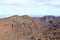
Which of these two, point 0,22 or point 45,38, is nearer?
point 0,22

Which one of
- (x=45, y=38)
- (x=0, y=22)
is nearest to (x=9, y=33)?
(x=0, y=22)

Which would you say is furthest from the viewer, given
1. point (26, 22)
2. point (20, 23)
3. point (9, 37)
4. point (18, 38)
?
point (26, 22)

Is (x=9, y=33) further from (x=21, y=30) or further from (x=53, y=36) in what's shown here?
(x=53, y=36)

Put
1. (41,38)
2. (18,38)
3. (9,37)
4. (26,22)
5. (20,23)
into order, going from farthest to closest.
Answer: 1. (26,22)
2. (20,23)
3. (41,38)
4. (18,38)
5. (9,37)

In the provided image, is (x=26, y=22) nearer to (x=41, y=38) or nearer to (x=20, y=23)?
(x=20, y=23)

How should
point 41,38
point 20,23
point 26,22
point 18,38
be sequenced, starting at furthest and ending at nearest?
1. point 26,22
2. point 20,23
3. point 41,38
4. point 18,38

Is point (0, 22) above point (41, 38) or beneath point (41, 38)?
above

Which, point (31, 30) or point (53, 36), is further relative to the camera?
point (31, 30)

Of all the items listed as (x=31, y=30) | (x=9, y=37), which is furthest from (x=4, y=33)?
(x=31, y=30)

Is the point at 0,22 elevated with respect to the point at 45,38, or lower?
elevated
